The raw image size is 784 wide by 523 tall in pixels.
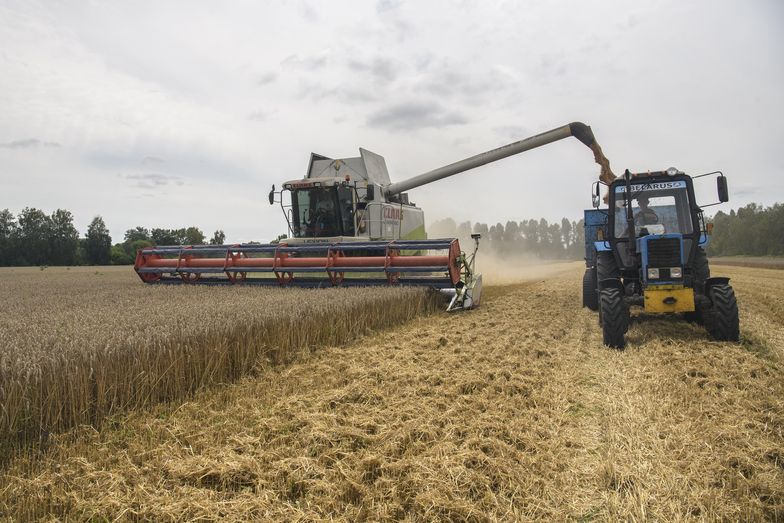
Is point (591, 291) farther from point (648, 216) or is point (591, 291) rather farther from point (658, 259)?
point (658, 259)

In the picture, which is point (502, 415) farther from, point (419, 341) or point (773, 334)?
point (773, 334)

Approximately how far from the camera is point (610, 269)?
702 cm

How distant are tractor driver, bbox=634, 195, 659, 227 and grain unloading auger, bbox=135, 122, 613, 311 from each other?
3071 millimetres

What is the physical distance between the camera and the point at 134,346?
Result: 3.74 metres

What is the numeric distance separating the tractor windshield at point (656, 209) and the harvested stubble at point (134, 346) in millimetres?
3810

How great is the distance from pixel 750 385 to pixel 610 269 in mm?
3022

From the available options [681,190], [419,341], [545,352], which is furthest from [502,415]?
[681,190]

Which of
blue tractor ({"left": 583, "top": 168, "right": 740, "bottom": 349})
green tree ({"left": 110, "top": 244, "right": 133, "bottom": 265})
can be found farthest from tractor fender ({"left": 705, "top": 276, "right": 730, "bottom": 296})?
green tree ({"left": 110, "top": 244, "right": 133, "bottom": 265})

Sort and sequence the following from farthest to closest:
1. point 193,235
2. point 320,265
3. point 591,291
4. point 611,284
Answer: point 193,235 → point 320,265 → point 591,291 → point 611,284

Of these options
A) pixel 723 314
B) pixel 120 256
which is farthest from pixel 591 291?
pixel 120 256

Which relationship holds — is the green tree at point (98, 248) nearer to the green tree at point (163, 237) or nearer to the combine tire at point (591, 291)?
the green tree at point (163, 237)

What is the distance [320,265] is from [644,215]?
5.55 meters

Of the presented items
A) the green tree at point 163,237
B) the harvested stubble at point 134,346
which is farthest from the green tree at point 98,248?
the harvested stubble at point 134,346

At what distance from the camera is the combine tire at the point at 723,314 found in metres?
5.79
